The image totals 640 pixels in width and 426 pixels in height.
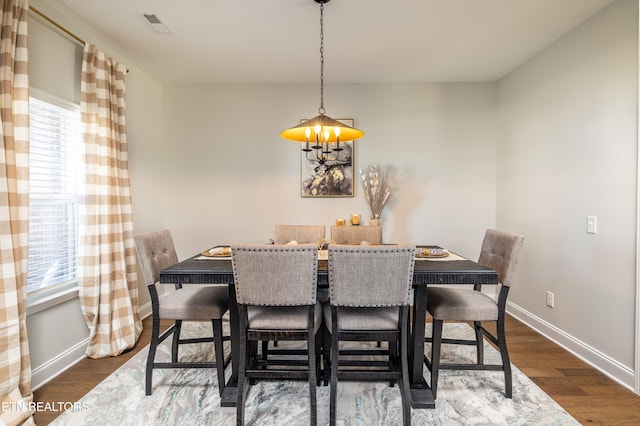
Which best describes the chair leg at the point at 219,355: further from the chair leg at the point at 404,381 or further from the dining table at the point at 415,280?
the chair leg at the point at 404,381

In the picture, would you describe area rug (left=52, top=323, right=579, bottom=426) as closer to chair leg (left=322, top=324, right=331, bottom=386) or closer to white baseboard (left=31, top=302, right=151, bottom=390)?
chair leg (left=322, top=324, right=331, bottom=386)

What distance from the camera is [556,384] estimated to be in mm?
2041

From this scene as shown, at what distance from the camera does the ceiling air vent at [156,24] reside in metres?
2.29

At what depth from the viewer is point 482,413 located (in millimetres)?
1779

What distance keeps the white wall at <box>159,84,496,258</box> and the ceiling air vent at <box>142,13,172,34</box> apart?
1155mm

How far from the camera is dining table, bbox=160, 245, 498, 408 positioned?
5.78 feet

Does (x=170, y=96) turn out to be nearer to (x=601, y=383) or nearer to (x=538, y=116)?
(x=538, y=116)

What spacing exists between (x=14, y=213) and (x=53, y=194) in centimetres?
54

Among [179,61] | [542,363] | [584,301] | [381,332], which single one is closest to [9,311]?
[381,332]

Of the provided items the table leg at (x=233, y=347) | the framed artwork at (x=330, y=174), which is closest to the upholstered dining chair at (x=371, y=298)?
→ the table leg at (x=233, y=347)

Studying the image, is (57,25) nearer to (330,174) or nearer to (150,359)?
(150,359)

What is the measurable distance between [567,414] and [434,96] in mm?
3141

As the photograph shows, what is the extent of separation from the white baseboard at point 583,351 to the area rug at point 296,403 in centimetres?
60

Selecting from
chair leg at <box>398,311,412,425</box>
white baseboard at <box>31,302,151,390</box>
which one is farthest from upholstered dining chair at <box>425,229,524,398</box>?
white baseboard at <box>31,302,151,390</box>
